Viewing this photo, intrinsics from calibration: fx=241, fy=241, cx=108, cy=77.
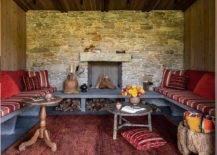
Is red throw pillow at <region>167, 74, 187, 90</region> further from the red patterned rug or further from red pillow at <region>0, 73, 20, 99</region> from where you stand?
red pillow at <region>0, 73, 20, 99</region>

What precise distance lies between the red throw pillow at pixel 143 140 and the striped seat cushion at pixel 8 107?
166cm

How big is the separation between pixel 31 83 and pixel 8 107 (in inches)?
75.7

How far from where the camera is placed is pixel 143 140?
3.18 m

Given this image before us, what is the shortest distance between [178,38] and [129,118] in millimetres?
2795

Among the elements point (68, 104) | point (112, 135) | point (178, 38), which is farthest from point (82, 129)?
point (178, 38)

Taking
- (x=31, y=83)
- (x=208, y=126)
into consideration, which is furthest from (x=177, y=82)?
(x=31, y=83)

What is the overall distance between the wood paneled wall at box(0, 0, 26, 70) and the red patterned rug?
1.59 meters

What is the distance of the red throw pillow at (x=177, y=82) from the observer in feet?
17.1

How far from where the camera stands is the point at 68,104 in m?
5.84

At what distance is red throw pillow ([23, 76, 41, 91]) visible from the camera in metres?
5.14

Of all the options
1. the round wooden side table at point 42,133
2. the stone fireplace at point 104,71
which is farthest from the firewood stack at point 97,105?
the round wooden side table at point 42,133

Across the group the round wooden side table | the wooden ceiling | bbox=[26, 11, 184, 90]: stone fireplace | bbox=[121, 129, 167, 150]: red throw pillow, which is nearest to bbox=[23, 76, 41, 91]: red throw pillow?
bbox=[26, 11, 184, 90]: stone fireplace

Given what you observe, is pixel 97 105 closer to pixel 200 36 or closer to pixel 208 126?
pixel 200 36

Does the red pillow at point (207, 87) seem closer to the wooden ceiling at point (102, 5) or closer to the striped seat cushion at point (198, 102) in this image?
the striped seat cushion at point (198, 102)
